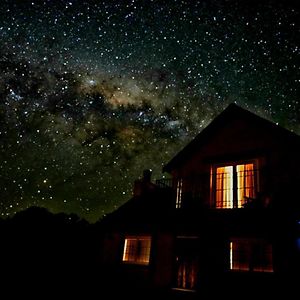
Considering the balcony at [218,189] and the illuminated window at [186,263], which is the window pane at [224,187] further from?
the illuminated window at [186,263]

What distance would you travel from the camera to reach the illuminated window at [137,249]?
A: 13820 millimetres

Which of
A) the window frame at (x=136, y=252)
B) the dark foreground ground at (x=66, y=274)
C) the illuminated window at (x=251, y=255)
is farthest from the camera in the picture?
the window frame at (x=136, y=252)

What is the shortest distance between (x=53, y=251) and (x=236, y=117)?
1979 centimetres

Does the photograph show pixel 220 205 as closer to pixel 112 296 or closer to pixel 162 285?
pixel 162 285

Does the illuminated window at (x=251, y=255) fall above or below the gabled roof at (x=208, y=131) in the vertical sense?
below

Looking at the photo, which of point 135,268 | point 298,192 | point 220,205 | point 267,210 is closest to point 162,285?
point 135,268

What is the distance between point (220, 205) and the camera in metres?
11.4

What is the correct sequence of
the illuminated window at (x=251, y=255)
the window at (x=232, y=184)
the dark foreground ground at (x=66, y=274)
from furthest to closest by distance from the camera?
the window at (x=232, y=184) → the illuminated window at (x=251, y=255) → the dark foreground ground at (x=66, y=274)

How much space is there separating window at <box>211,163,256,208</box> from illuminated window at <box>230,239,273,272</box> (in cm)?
137

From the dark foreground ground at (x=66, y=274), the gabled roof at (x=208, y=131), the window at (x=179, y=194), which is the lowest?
the dark foreground ground at (x=66, y=274)

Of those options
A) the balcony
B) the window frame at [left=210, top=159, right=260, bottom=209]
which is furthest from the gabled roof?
the window frame at [left=210, top=159, right=260, bottom=209]

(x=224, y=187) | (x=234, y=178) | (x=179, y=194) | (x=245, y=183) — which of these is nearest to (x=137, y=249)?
(x=179, y=194)

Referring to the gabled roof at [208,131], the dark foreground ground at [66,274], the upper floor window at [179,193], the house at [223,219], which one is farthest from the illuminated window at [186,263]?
the gabled roof at [208,131]

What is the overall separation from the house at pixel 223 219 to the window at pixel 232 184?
4cm
